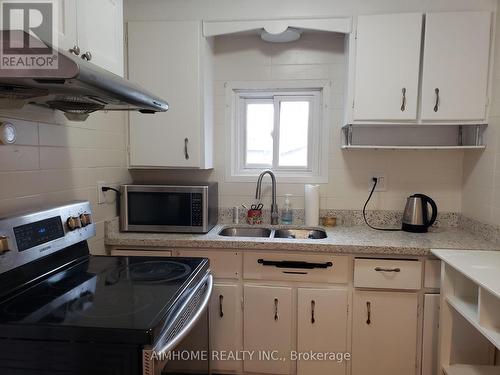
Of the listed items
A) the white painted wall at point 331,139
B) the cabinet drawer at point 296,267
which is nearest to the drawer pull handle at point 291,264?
the cabinet drawer at point 296,267

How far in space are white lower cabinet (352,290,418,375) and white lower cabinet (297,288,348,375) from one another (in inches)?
2.8

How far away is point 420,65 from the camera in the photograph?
196cm

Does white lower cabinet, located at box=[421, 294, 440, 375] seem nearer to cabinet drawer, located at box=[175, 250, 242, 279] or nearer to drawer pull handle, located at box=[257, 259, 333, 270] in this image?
drawer pull handle, located at box=[257, 259, 333, 270]

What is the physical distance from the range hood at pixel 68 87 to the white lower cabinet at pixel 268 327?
1148 millimetres

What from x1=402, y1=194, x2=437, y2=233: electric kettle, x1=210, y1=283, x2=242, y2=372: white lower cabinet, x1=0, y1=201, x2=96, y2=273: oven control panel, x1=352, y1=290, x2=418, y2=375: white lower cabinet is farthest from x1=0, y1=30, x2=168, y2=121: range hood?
x1=402, y1=194, x2=437, y2=233: electric kettle

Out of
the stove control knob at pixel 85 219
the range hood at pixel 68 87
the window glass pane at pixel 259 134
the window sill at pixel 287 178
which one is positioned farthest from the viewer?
the window glass pane at pixel 259 134

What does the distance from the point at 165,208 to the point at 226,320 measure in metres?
0.75

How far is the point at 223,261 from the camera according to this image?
1.92 metres

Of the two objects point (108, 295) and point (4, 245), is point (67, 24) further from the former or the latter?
point (108, 295)

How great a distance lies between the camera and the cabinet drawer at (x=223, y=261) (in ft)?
6.26

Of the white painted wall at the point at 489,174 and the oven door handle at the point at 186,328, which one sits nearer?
the oven door handle at the point at 186,328

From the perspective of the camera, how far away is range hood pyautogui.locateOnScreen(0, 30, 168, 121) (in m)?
0.86

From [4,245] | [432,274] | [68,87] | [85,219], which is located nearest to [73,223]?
Result: [85,219]

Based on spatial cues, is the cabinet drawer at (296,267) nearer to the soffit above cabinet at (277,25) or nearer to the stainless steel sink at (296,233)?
the stainless steel sink at (296,233)
